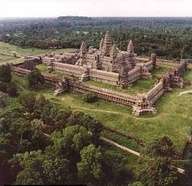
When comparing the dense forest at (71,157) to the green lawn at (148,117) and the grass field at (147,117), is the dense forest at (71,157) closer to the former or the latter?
the grass field at (147,117)

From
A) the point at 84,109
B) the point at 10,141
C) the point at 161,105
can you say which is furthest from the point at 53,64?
the point at 10,141

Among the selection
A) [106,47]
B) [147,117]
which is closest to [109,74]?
[106,47]

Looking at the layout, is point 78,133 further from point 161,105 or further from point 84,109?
point 161,105

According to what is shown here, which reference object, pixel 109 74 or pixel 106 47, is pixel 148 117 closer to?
pixel 109 74

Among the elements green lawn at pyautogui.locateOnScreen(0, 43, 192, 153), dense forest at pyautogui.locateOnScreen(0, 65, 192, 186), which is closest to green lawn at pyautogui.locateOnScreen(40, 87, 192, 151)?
green lawn at pyautogui.locateOnScreen(0, 43, 192, 153)

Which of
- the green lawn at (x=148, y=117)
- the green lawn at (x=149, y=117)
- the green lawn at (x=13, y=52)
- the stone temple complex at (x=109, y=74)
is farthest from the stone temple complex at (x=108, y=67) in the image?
the green lawn at (x=13, y=52)

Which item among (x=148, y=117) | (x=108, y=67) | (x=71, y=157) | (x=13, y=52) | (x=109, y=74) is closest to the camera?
(x=71, y=157)

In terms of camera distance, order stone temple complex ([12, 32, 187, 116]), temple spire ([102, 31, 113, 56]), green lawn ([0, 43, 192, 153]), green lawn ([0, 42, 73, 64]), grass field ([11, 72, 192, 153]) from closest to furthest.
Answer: grass field ([11, 72, 192, 153]) → green lawn ([0, 43, 192, 153]) → stone temple complex ([12, 32, 187, 116]) → temple spire ([102, 31, 113, 56]) → green lawn ([0, 42, 73, 64])

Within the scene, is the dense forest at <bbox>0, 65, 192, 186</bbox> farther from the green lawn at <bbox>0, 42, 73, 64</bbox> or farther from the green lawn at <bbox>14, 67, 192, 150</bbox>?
the green lawn at <bbox>0, 42, 73, 64</bbox>

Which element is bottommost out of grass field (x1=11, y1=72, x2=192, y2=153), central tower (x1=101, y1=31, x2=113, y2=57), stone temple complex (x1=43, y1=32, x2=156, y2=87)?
grass field (x1=11, y1=72, x2=192, y2=153)
